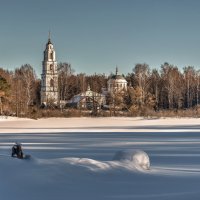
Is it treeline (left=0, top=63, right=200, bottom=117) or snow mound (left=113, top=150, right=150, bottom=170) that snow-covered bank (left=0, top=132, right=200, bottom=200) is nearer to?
snow mound (left=113, top=150, right=150, bottom=170)

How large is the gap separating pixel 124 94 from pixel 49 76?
21775 mm

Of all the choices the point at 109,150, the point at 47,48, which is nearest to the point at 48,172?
the point at 109,150

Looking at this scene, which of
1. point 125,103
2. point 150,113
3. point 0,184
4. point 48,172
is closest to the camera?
point 0,184

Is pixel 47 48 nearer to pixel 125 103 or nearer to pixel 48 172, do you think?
pixel 125 103

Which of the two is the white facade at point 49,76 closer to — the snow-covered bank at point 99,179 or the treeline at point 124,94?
the treeline at point 124,94

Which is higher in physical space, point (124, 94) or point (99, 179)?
point (124, 94)

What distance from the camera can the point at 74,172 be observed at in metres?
8.92

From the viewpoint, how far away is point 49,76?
83.9m

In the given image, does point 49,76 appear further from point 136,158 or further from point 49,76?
point 136,158

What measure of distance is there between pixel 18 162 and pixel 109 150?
5637 millimetres

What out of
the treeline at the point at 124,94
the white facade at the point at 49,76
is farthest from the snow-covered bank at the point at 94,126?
the white facade at the point at 49,76

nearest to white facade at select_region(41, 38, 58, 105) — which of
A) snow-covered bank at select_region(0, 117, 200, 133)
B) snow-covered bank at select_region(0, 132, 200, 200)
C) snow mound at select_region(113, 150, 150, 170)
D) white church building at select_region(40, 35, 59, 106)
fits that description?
white church building at select_region(40, 35, 59, 106)

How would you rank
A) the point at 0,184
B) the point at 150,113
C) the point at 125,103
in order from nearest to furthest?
the point at 0,184 → the point at 150,113 → the point at 125,103

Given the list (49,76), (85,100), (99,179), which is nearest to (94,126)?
(99,179)
